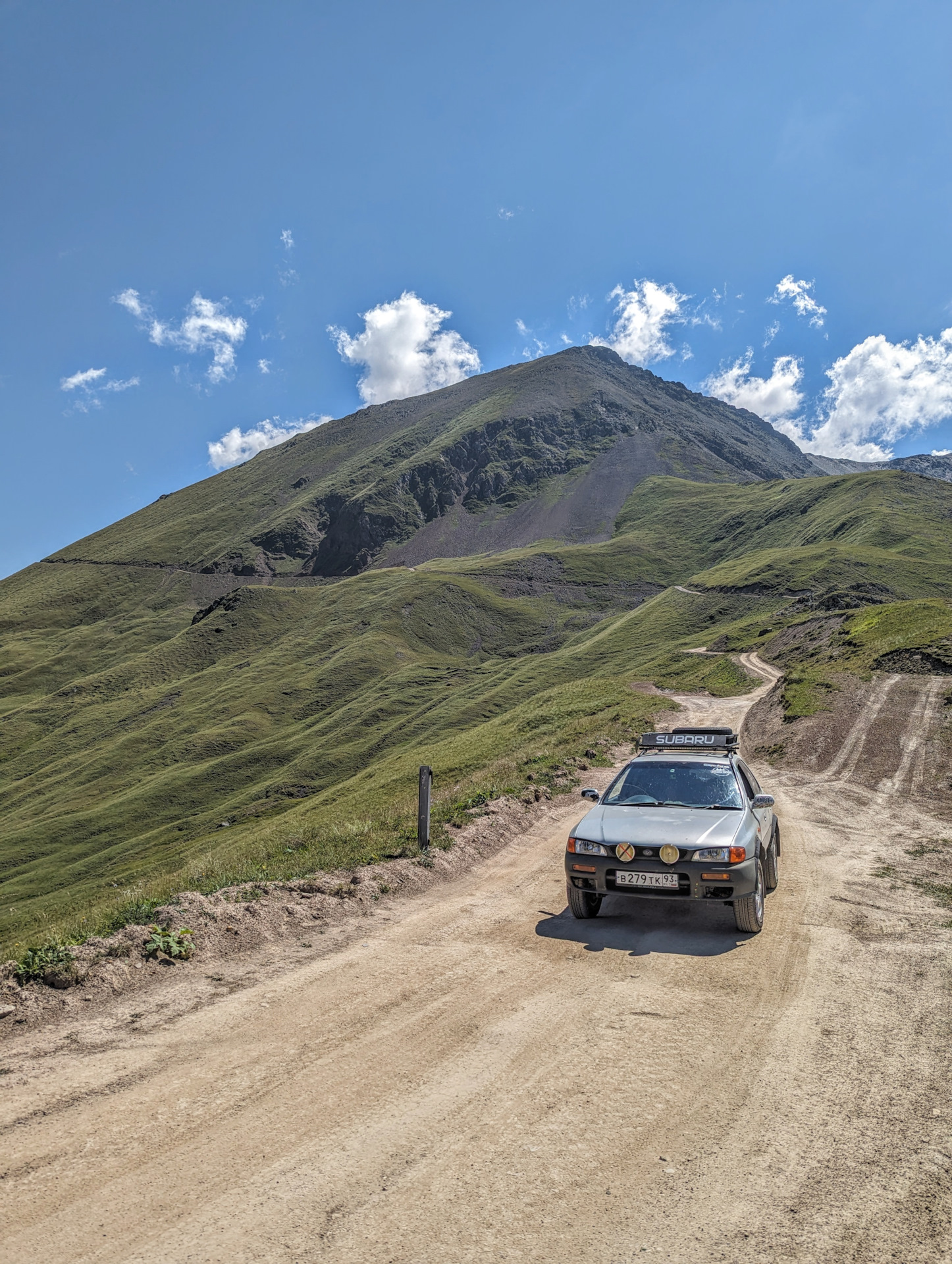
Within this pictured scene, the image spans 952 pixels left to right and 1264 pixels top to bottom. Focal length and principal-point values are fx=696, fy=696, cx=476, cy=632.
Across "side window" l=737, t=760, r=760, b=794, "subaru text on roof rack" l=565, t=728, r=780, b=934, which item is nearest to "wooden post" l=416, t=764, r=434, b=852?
"subaru text on roof rack" l=565, t=728, r=780, b=934

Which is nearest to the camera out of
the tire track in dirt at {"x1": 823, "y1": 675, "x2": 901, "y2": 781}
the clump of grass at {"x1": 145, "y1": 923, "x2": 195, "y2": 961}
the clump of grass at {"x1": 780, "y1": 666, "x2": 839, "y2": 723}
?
the clump of grass at {"x1": 145, "y1": 923, "x2": 195, "y2": 961}

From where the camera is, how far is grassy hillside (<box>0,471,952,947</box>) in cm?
4294

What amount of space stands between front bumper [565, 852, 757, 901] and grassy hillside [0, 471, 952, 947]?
192 inches

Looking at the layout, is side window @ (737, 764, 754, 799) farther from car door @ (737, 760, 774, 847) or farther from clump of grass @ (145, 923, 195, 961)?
clump of grass @ (145, 923, 195, 961)

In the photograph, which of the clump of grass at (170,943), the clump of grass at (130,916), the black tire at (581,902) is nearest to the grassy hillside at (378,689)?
the clump of grass at (130,916)

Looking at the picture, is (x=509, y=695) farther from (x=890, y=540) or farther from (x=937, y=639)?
(x=890, y=540)

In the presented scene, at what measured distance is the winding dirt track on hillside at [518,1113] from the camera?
14.0 ft

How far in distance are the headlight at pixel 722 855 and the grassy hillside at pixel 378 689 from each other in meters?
6.19

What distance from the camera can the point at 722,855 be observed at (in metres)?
9.35

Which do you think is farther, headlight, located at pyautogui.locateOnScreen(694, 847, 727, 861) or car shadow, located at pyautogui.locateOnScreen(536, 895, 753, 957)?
headlight, located at pyautogui.locateOnScreen(694, 847, 727, 861)

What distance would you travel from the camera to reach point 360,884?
11.6 m

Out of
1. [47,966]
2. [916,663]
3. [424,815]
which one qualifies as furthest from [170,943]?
[916,663]

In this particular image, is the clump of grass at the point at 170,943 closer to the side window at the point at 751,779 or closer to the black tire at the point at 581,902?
the black tire at the point at 581,902

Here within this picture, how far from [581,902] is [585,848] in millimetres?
876
